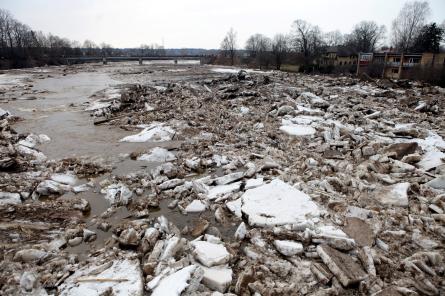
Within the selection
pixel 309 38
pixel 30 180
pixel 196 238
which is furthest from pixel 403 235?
pixel 309 38

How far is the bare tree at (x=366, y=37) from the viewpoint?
5241cm

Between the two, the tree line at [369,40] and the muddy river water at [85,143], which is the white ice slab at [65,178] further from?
the tree line at [369,40]

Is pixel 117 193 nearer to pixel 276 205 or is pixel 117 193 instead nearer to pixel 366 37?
pixel 276 205

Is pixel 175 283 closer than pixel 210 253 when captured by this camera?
Yes

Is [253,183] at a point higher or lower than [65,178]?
higher

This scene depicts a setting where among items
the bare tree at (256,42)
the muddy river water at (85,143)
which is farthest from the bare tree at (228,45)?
the muddy river water at (85,143)

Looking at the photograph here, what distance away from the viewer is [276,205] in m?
4.06

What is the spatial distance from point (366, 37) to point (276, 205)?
59984 millimetres

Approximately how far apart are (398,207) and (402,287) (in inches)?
65.5

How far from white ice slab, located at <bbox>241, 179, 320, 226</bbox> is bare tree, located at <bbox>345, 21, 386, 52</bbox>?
55989mm

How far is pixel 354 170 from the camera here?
5.18 metres

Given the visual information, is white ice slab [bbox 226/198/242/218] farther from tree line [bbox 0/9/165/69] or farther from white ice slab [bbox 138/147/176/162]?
tree line [bbox 0/9/165/69]

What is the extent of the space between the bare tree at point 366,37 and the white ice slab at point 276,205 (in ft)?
184

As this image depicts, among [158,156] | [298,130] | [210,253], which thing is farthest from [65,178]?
[298,130]
